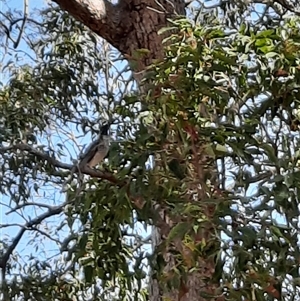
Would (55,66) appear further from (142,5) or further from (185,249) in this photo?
(185,249)

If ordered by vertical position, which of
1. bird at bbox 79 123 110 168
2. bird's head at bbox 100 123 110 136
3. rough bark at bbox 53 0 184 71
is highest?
rough bark at bbox 53 0 184 71

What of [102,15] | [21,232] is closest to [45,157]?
[21,232]

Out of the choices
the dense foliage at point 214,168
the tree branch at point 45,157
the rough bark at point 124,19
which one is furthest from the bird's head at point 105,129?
the dense foliage at point 214,168

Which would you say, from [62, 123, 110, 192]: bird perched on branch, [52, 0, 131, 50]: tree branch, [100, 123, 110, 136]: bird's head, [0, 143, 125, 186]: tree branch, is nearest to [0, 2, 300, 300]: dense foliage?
[0, 143, 125, 186]: tree branch

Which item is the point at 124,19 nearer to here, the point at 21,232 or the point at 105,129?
the point at 105,129

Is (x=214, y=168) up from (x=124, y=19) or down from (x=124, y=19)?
down

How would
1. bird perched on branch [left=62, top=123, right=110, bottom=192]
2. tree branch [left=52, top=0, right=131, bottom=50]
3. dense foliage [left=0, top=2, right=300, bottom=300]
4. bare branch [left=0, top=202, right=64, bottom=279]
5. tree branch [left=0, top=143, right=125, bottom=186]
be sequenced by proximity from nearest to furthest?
dense foliage [left=0, top=2, right=300, bottom=300], tree branch [left=0, top=143, right=125, bottom=186], bird perched on branch [left=62, top=123, right=110, bottom=192], tree branch [left=52, top=0, right=131, bottom=50], bare branch [left=0, top=202, right=64, bottom=279]

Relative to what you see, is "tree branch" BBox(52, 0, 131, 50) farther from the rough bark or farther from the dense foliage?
the dense foliage

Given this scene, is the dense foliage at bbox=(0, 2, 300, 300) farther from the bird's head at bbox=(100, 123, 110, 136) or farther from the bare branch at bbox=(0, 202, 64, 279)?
the bare branch at bbox=(0, 202, 64, 279)

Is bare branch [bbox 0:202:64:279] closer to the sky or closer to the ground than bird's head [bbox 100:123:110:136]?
closer to the ground

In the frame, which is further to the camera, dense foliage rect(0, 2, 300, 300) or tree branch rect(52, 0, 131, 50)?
tree branch rect(52, 0, 131, 50)

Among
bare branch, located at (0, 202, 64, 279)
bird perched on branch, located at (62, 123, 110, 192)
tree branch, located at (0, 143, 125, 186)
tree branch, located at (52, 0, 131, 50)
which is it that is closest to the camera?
tree branch, located at (0, 143, 125, 186)

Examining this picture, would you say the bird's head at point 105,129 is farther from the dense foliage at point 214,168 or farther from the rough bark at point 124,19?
the dense foliage at point 214,168

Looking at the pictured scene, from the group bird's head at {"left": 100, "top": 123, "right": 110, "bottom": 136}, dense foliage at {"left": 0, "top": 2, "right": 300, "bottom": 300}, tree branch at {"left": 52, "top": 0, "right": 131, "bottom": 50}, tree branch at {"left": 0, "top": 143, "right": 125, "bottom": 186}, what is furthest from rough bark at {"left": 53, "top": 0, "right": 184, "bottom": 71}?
dense foliage at {"left": 0, "top": 2, "right": 300, "bottom": 300}
